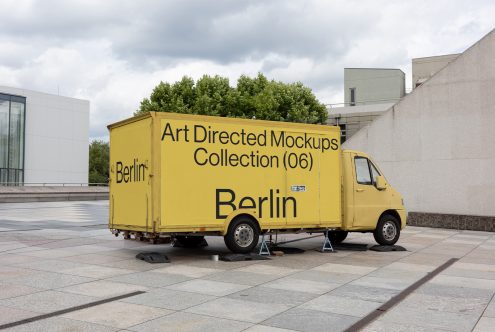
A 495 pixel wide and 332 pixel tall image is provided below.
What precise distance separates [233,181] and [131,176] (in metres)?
2.18

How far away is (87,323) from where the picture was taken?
599 centimetres

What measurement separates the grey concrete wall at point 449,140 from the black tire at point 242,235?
13.5 m

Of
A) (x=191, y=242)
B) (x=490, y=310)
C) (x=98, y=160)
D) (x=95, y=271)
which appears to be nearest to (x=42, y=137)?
(x=98, y=160)

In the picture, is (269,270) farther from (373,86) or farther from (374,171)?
(373,86)

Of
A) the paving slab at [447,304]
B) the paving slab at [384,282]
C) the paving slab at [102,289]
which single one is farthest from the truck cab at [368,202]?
the paving slab at [102,289]

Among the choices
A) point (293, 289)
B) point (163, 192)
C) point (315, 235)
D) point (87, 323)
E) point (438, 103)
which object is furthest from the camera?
point (438, 103)

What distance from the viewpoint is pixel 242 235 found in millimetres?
11328

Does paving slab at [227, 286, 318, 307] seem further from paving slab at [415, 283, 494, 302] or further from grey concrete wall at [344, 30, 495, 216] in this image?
grey concrete wall at [344, 30, 495, 216]

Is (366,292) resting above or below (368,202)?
below

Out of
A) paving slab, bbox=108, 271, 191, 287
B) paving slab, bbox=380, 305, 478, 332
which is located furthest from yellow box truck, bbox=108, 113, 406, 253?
paving slab, bbox=380, 305, 478, 332

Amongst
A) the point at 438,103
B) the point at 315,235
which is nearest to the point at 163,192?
the point at 315,235

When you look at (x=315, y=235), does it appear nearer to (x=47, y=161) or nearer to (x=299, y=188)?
(x=299, y=188)

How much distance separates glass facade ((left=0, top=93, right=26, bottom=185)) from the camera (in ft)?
163

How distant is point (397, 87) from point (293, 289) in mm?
55065
